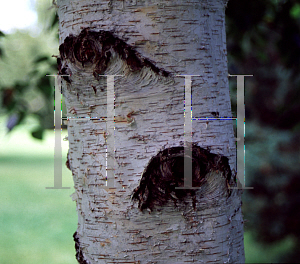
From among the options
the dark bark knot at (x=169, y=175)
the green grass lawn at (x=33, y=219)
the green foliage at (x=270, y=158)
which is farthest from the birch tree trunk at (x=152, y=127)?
the green foliage at (x=270, y=158)

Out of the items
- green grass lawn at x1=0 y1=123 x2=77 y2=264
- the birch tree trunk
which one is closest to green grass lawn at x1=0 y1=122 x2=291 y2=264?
green grass lawn at x1=0 y1=123 x2=77 y2=264

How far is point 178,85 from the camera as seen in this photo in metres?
0.56

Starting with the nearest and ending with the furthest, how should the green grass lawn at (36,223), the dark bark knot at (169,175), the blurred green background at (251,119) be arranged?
the dark bark knot at (169,175)
the blurred green background at (251,119)
the green grass lawn at (36,223)

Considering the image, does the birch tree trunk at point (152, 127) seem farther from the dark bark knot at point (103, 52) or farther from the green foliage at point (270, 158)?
the green foliage at point (270, 158)

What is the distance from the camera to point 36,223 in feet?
14.8

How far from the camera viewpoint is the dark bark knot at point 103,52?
21.9 inches

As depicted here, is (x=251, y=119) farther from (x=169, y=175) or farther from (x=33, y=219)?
(x=33, y=219)

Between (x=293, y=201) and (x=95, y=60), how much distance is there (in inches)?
76.7

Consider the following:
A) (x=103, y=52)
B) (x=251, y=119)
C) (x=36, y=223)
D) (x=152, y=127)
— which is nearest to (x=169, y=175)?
(x=152, y=127)

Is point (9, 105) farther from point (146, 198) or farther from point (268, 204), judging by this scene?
point (268, 204)

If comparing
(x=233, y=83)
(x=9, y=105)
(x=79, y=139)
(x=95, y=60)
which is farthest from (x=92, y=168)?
(x=233, y=83)

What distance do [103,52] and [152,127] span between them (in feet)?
0.50

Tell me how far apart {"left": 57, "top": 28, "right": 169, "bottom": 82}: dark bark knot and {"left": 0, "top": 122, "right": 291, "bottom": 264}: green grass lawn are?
23.2 inches

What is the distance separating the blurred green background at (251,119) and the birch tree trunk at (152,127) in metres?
0.28
